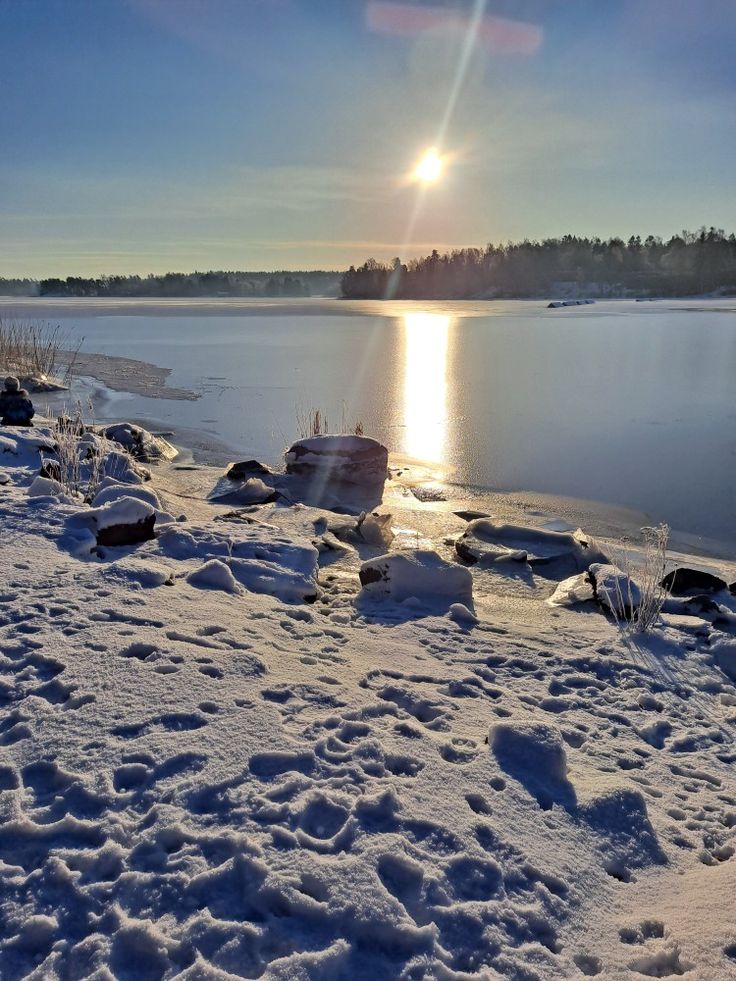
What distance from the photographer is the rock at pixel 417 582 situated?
15.1 ft

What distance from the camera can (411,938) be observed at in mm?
2004

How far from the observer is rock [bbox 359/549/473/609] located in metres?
4.61

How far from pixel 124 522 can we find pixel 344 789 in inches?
117

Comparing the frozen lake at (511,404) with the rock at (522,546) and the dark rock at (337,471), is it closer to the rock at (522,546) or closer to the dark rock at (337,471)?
the dark rock at (337,471)

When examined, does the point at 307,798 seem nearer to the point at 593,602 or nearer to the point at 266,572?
the point at 266,572

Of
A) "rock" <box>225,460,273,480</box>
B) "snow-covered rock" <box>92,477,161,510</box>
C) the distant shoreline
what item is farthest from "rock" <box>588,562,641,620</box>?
the distant shoreline

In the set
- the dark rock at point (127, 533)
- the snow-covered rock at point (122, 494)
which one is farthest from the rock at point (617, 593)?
the snow-covered rock at point (122, 494)

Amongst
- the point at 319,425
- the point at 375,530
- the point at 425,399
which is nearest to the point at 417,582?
the point at 375,530

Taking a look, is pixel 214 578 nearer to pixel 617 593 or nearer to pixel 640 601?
pixel 617 593

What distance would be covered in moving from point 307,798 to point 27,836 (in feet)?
2.98

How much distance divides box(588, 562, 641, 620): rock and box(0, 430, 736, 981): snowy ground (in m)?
0.29

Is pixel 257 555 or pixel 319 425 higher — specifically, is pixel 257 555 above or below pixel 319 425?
below

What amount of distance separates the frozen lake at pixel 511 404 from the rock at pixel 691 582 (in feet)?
5.61

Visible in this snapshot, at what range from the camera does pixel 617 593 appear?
4.68 m
